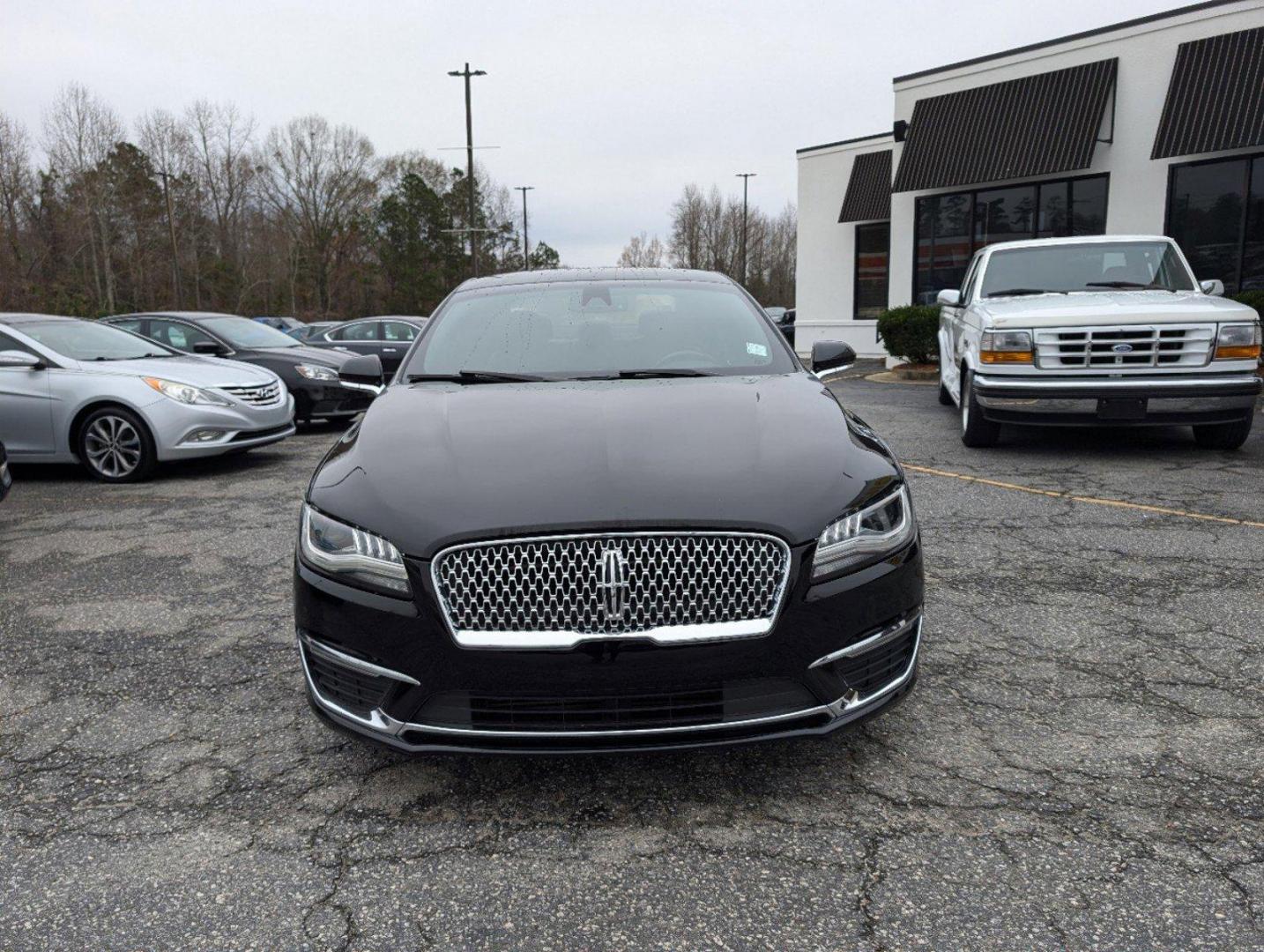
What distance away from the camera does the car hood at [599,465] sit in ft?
8.22

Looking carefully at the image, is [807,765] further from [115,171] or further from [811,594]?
[115,171]

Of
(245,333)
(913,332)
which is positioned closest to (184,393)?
(245,333)

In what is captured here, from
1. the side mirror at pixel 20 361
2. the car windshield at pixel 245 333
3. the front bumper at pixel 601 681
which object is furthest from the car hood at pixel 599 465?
the car windshield at pixel 245 333

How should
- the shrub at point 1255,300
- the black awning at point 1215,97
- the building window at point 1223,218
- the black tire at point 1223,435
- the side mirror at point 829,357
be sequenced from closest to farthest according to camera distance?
the side mirror at point 829,357, the black tire at point 1223,435, the shrub at point 1255,300, the black awning at point 1215,97, the building window at point 1223,218

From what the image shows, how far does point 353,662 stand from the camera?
2580mm

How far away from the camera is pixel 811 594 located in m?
2.51

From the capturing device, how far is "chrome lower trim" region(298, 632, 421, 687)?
2498mm

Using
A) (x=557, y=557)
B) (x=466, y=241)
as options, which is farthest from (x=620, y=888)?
(x=466, y=241)

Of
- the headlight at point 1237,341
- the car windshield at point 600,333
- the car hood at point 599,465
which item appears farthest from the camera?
the headlight at point 1237,341

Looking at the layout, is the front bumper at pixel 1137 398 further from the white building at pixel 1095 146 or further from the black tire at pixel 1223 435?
the white building at pixel 1095 146

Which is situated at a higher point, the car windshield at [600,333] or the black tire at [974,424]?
the car windshield at [600,333]

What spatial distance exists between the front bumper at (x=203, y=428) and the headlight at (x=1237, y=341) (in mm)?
7686

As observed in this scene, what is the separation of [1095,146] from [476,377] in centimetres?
1586

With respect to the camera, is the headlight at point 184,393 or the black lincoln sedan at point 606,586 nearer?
the black lincoln sedan at point 606,586
